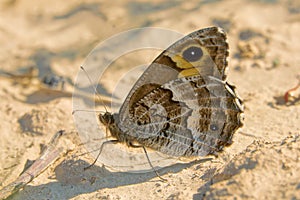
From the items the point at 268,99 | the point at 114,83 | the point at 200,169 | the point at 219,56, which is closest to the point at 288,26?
the point at 268,99

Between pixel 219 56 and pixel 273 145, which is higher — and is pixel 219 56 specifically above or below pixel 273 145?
above

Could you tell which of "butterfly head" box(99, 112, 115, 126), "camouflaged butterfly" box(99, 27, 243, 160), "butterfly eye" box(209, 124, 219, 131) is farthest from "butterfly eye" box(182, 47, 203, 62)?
"butterfly head" box(99, 112, 115, 126)

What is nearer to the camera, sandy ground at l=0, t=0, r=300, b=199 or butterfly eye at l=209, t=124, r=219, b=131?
sandy ground at l=0, t=0, r=300, b=199

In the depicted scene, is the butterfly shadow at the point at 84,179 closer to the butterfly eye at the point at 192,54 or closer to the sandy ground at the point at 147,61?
the sandy ground at the point at 147,61

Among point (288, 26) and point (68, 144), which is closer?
point (68, 144)

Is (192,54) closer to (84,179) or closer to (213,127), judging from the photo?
(213,127)

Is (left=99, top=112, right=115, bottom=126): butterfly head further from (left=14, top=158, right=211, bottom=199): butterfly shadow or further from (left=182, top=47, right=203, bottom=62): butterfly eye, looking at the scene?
(left=182, top=47, right=203, bottom=62): butterfly eye

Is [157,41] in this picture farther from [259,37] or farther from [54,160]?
[54,160]

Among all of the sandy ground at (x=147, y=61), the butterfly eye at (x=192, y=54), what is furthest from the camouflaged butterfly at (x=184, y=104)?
the sandy ground at (x=147, y=61)
